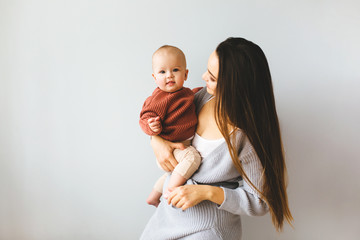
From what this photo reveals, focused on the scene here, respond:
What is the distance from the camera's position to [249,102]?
1.14m

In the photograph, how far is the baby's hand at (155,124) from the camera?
124cm

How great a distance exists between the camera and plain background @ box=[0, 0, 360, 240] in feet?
5.17

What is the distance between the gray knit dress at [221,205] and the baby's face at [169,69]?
307 mm

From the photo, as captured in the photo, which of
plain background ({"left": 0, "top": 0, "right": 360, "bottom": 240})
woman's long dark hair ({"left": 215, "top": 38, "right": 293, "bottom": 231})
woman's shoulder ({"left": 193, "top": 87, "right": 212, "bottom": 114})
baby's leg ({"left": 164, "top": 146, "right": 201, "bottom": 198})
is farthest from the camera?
plain background ({"left": 0, "top": 0, "right": 360, "bottom": 240})

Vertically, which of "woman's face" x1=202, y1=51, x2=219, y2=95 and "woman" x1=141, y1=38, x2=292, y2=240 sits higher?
"woman's face" x1=202, y1=51, x2=219, y2=95

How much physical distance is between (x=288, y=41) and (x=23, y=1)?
1317 millimetres

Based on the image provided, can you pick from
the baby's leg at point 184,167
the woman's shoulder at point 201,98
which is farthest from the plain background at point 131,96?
the baby's leg at point 184,167

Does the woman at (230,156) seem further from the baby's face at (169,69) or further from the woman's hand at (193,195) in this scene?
the baby's face at (169,69)

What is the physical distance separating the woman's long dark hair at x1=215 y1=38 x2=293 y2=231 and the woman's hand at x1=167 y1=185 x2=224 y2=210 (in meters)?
0.13

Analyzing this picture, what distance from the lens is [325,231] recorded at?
5.54 ft

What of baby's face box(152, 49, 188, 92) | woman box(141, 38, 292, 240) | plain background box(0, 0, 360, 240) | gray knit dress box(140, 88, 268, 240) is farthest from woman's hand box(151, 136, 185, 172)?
plain background box(0, 0, 360, 240)

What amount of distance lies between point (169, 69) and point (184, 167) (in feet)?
1.26

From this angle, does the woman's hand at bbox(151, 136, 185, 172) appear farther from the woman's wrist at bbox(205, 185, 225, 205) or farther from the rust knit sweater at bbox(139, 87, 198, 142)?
the woman's wrist at bbox(205, 185, 225, 205)

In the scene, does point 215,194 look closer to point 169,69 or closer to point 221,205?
point 221,205
